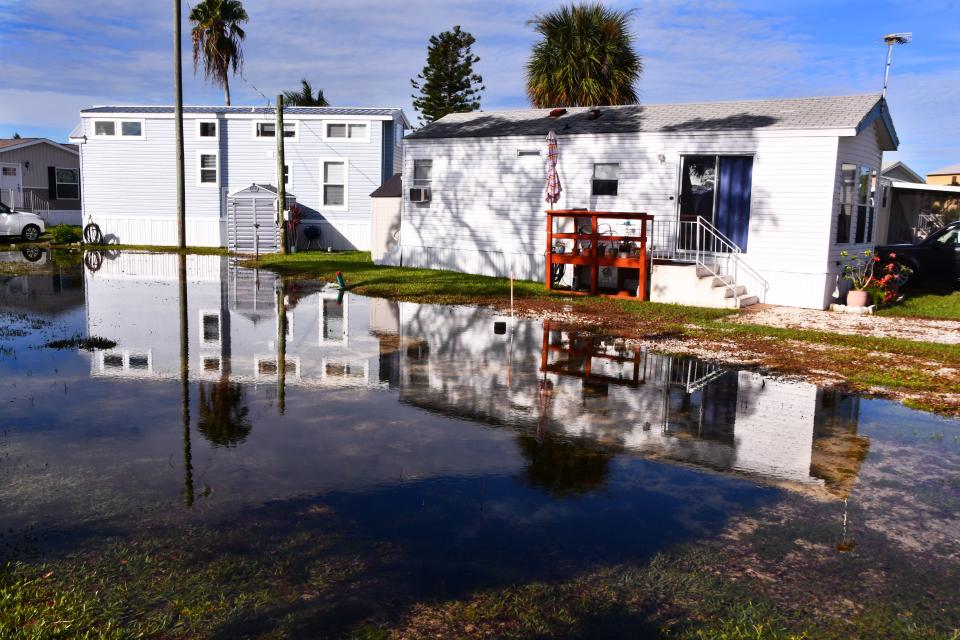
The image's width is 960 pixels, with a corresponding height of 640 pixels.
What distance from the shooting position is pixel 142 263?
2512 cm

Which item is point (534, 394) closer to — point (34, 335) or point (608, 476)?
point (608, 476)

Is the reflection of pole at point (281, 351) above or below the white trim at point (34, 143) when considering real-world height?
below

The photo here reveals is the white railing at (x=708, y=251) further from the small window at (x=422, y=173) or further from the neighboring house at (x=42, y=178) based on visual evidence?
the neighboring house at (x=42, y=178)

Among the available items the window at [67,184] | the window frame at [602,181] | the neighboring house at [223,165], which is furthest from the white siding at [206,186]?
the window frame at [602,181]

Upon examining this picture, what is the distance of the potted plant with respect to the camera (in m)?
16.6

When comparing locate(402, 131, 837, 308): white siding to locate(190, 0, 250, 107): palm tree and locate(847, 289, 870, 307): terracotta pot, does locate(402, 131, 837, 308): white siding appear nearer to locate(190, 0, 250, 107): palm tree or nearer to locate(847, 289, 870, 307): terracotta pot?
locate(847, 289, 870, 307): terracotta pot

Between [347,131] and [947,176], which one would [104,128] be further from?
[947,176]

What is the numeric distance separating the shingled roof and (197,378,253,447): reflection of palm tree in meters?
13.3

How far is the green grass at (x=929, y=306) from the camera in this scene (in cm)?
1638

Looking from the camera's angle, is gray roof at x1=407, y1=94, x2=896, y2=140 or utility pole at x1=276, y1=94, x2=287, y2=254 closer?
gray roof at x1=407, y1=94, x2=896, y2=140

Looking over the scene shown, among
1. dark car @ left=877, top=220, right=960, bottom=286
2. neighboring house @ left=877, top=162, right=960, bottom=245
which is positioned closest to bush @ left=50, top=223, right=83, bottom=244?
dark car @ left=877, top=220, right=960, bottom=286

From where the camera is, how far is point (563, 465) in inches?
→ 251

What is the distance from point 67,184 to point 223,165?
17614 millimetres

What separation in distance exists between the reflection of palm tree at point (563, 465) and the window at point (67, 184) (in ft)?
148
